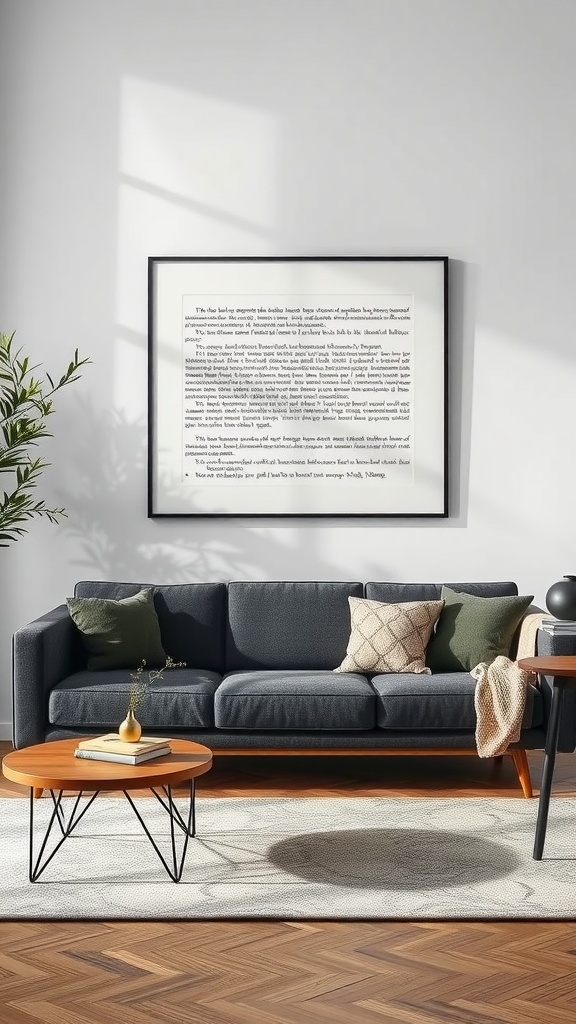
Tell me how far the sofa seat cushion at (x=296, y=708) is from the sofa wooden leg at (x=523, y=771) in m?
0.60

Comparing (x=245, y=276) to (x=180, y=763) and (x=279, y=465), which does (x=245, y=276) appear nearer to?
(x=279, y=465)

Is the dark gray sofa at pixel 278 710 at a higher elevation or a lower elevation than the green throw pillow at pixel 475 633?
lower

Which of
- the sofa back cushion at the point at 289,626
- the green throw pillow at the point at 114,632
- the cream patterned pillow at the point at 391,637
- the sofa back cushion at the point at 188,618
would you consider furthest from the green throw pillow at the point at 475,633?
the green throw pillow at the point at 114,632

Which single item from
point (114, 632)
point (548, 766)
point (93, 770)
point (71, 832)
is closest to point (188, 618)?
point (114, 632)

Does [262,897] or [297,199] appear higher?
[297,199]

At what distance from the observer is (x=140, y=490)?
224 inches

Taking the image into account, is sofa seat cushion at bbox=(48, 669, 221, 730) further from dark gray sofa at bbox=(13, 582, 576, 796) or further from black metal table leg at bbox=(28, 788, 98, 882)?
black metal table leg at bbox=(28, 788, 98, 882)

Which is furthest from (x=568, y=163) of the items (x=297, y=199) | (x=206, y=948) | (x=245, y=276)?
(x=206, y=948)

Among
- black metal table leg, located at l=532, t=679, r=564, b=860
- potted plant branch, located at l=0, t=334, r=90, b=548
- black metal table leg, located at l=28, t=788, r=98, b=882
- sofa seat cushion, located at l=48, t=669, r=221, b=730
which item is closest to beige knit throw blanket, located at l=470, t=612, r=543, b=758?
black metal table leg, located at l=532, t=679, r=564, b=860

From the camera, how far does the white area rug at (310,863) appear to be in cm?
319

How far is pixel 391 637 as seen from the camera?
4934 millimetres

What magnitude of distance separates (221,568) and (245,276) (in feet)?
4.88

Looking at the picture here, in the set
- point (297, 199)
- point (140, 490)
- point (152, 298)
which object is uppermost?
point (297, 199)

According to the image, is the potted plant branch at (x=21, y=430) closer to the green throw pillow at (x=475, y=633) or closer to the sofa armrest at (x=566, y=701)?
the green throw pillow at (x=475, y=633)
